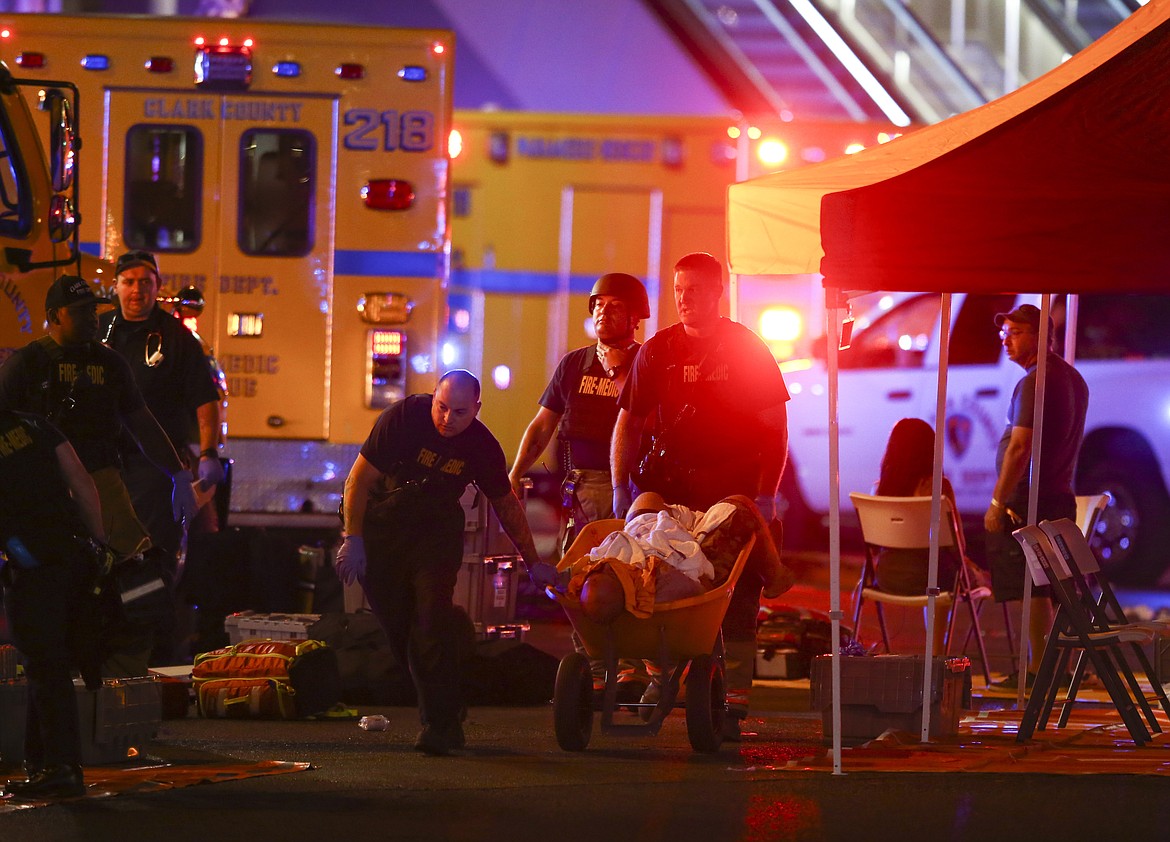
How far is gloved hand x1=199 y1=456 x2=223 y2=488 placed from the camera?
31.6 ft

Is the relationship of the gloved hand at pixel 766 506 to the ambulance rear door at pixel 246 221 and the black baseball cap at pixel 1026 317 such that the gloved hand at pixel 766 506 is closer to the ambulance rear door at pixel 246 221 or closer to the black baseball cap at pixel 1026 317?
the black baseball cap at pixel 1026 317

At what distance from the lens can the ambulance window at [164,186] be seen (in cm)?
1179

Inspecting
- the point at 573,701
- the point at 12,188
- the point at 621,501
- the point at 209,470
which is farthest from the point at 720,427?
the point at 12,188

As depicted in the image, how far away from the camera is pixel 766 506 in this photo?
8070mm

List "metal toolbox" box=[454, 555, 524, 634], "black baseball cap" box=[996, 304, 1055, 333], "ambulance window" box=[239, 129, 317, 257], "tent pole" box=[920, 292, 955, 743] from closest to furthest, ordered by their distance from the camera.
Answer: "tent pole" box=[920, 292, 955, 743] < "metal toolbox" box=[454, 555, 524, 634] < "black baseball cap" box=[996, 304, 1055, 333] < "ambulance window" box=[239, 129, 317, 257]

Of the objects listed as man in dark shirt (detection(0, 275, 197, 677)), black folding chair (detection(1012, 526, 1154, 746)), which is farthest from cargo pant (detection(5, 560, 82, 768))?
black folding chair (detection(1012, 526, 1154, 746))

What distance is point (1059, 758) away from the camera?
7621mm

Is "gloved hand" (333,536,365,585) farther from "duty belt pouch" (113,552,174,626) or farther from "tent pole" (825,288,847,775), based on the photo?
"tent pole" (825,288,847,775)

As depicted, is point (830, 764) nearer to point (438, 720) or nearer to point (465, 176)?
point (438, 720)

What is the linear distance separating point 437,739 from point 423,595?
21.9 inches

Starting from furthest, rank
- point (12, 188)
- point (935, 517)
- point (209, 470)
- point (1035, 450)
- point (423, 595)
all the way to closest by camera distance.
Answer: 1. point (209, 470)
2. point (12, 188)
3. point (1035, 450)
4. point (935, 517)
5. point (423, 595)

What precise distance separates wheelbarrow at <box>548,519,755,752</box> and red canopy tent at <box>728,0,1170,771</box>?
0.48 meters

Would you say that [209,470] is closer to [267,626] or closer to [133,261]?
[267,626]

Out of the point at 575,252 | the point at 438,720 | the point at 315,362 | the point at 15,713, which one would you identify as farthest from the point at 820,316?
the point at 15,713
